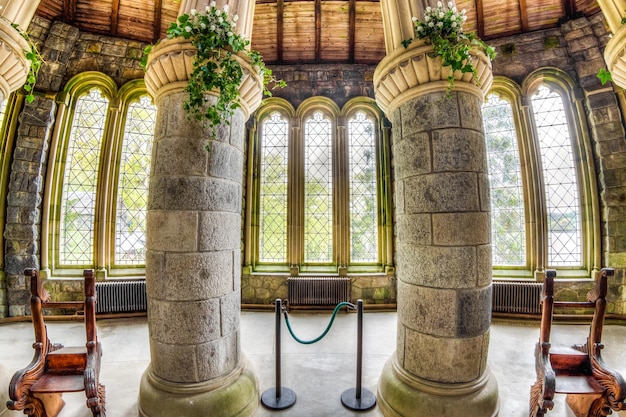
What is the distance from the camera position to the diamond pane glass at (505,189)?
4578 millimetres

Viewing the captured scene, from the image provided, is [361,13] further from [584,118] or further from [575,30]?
[584,118]

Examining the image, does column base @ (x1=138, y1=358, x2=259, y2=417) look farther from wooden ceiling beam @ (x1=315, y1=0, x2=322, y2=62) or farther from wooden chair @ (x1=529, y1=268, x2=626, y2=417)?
wooden ceiling beam @ (x1=315, y1=0, x2=322, y2=62)

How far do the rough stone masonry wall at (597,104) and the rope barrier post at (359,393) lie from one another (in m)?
4.03

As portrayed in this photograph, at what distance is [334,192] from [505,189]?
2859mm

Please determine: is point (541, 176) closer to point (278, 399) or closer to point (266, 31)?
point (278, 399)

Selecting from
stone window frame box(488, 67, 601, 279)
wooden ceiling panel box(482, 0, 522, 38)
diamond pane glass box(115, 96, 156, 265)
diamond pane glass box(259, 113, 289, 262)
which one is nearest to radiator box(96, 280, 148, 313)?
diamond pane glass box(115, 96, 156, 265)

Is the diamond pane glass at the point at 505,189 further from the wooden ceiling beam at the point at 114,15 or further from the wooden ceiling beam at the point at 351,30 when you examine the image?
the wooden ceiling beam at the point at 114,15

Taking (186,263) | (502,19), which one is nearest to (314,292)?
(186,263)

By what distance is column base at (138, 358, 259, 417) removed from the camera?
5.77ft

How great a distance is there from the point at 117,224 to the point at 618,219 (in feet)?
25.4

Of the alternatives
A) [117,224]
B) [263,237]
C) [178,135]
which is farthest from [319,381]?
[117,224]

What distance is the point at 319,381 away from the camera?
8.33 feet

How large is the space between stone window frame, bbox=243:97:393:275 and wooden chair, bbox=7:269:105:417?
2.92 m

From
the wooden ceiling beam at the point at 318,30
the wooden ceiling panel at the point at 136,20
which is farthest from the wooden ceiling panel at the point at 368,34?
the wooden ceiling panel at the point at 136,20
